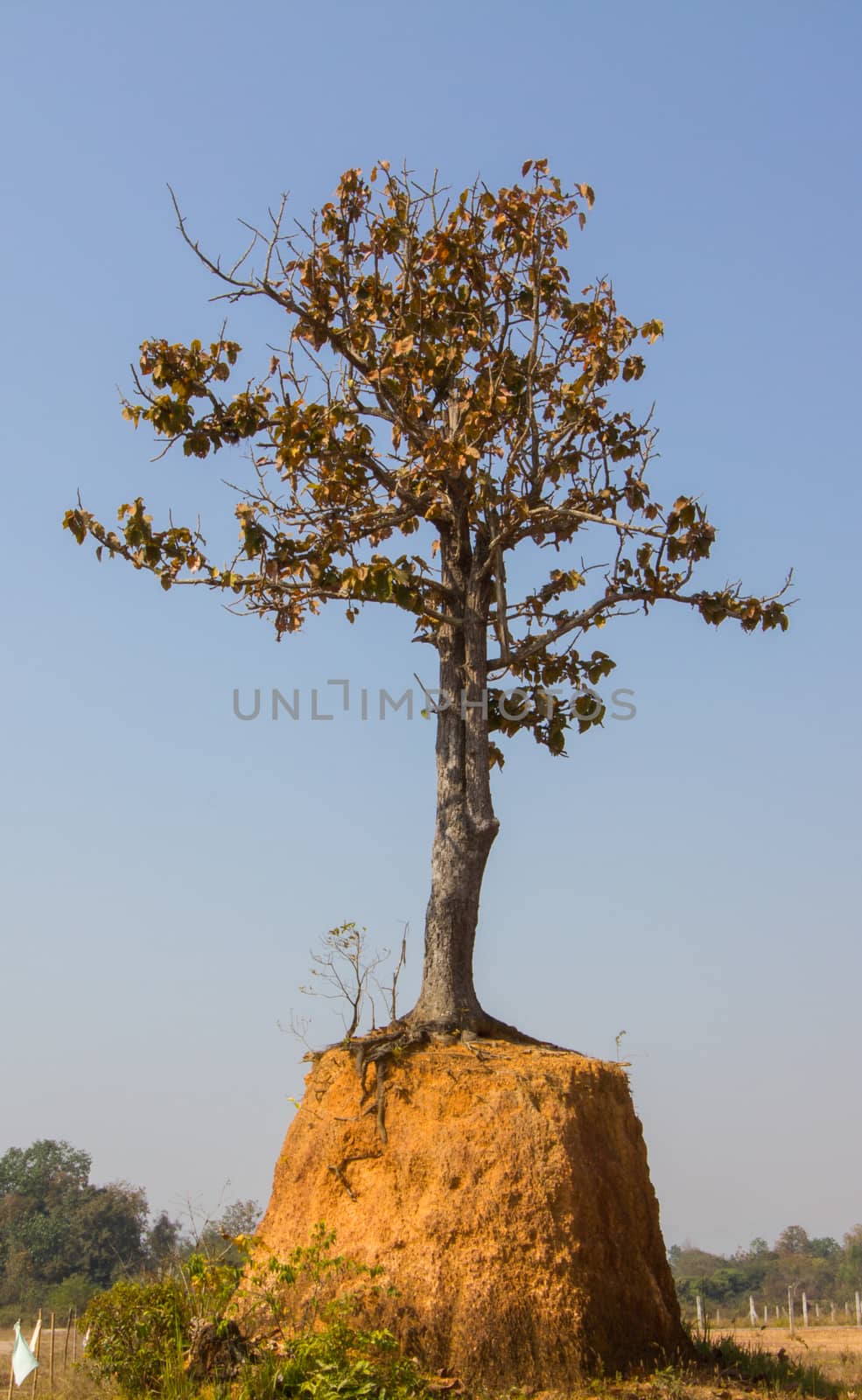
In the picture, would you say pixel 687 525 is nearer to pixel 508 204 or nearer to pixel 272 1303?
pixel 508 204

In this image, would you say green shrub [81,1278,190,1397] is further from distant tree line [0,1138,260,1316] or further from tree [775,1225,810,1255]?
tree [775,1225,810,1255]

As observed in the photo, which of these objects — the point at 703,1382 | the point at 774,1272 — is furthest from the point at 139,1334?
the point at 774,1272

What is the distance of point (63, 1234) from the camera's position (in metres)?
33.7

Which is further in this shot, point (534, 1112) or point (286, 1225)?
point (286, 1225)

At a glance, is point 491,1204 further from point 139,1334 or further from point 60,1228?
point 60,1228

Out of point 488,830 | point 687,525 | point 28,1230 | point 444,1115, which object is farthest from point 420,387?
point 28,1230

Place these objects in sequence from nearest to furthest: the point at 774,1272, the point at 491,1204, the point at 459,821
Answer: the point at 491,1204 < the point at 459,821 < the point at 774,1272

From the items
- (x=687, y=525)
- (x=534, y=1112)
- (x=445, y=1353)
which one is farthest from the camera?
(x=687, y=525)

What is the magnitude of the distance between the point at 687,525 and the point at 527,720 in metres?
2.50

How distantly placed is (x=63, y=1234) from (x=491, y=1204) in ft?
95.2

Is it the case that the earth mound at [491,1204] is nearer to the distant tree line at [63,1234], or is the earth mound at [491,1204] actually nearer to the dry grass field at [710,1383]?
the dry grass field at [710,1383]

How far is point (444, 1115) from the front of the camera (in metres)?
9.16

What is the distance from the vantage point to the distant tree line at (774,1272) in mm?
38156

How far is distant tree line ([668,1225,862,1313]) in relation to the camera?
125 ft
